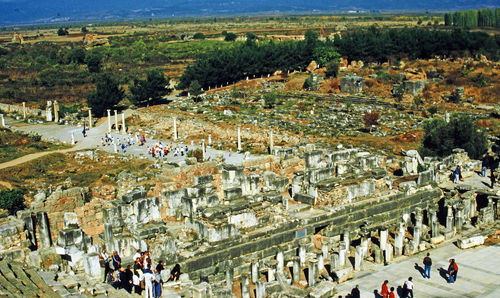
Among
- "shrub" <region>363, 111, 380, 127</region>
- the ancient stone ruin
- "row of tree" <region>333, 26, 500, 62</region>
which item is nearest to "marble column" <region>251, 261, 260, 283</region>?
the ancient stone ruin

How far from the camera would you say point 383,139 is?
47.6 metres

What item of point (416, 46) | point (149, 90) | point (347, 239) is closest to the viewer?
point (347, 239)

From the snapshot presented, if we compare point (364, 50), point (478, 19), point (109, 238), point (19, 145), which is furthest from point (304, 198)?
point (478, 19)

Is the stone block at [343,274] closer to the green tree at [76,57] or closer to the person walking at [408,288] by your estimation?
the person walking at [408,288]

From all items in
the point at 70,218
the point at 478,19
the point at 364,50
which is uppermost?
the point at 478,19

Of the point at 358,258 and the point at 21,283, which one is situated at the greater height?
the point at 21,283

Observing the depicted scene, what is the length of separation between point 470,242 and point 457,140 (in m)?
13.6

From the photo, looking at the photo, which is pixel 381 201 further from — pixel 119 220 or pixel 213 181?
pixel 119 220

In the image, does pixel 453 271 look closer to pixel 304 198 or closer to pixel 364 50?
pixel 304 198

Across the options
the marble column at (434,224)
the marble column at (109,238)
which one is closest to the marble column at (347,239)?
the marble column at (434,224)

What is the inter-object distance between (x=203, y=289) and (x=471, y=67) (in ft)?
221

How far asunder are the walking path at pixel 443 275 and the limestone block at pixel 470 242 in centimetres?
23

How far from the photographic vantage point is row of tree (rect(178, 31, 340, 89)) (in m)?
74.4

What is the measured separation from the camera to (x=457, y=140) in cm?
3672
